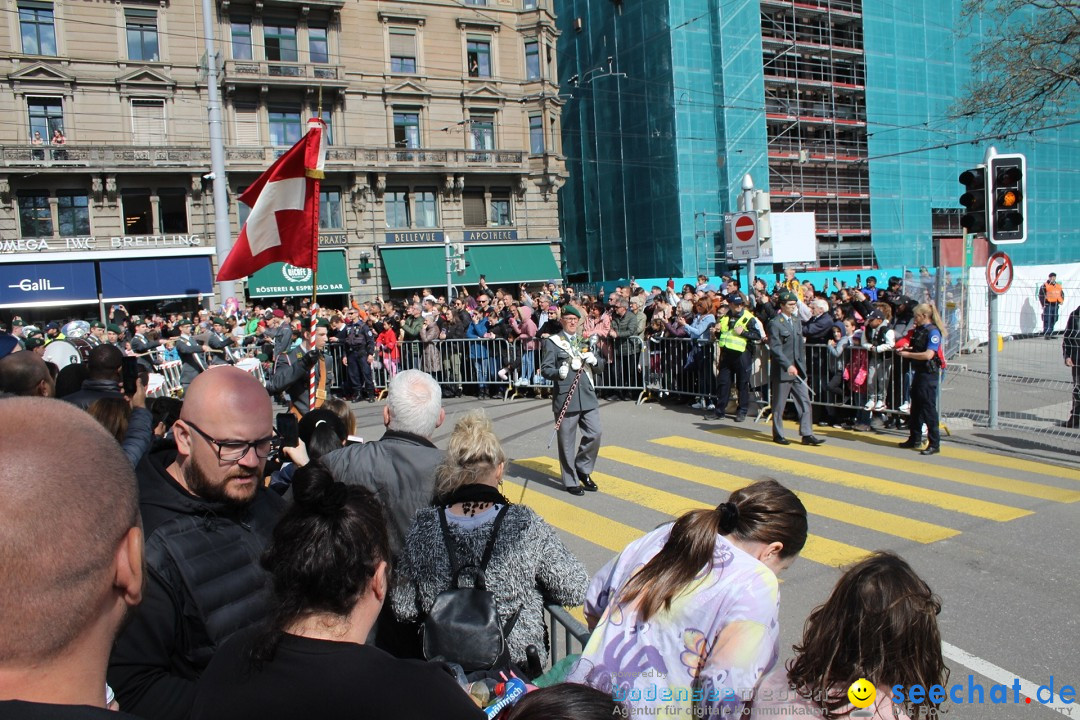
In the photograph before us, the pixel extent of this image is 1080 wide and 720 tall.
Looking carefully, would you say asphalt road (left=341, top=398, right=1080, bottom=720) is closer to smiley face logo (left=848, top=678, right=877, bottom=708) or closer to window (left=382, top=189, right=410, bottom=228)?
smiley face logo (left=848, top=678, right=877, bottom=708)

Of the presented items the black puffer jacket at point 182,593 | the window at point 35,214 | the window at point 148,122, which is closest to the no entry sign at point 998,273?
the black puffer jacket at point 182,593

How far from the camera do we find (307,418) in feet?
14.9

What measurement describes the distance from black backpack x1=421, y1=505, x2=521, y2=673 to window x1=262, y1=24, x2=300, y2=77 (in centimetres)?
3835

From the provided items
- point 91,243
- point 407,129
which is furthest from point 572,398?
point 407,129

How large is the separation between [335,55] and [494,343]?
27130 mm

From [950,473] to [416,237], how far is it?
33129 mm

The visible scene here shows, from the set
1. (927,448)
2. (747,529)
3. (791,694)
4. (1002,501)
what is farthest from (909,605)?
(927,448)

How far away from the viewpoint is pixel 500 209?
4181cm

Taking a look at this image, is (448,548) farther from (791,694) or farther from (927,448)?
(927,448)

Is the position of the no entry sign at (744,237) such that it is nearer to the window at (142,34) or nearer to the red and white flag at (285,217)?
the red and white flag at (285,217)

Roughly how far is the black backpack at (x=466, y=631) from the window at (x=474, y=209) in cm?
3898

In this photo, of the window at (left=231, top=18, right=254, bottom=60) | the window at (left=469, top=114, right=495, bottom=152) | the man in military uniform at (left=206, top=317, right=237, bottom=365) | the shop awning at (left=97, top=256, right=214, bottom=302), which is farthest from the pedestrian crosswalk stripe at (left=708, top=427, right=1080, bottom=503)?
the window at (left=231, top=18, right=254, bottom=60)

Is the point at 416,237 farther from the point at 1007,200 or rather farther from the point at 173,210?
the point at 1007,200

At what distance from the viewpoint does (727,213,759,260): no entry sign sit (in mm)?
12438
